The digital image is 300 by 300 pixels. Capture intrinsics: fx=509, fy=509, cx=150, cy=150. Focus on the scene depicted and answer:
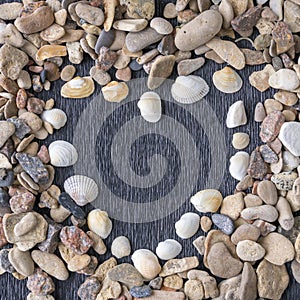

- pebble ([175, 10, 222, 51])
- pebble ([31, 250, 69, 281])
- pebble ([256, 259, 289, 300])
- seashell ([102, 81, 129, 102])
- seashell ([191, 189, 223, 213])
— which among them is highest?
pebble ([175, 10, 222, 51])

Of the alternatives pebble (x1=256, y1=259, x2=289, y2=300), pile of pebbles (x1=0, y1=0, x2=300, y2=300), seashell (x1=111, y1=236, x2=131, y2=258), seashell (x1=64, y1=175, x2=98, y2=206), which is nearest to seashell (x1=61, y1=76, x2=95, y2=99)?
pile of pebbles (x1=0, y1=0, x2=300, y2=300)

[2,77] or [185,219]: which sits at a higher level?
[2,77]

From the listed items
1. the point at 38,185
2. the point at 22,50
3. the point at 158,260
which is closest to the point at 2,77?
the point at 22,50

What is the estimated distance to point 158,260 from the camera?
0.85 meters

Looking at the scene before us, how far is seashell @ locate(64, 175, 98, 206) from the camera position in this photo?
84 cm

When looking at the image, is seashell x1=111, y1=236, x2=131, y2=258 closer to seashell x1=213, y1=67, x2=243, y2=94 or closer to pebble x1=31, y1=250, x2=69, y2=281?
pebble x1=31, y1=250, x2=69, y2=281

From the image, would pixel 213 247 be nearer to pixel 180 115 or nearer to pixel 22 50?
pixel 180 115

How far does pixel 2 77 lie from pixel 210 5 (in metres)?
0.37

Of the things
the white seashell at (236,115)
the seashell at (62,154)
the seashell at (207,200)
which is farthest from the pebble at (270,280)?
the seashell at (62,154)

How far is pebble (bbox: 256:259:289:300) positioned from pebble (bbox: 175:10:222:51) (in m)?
0.38

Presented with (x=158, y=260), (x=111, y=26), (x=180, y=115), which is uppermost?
(x=111, y=26)

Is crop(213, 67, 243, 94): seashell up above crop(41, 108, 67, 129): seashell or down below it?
above

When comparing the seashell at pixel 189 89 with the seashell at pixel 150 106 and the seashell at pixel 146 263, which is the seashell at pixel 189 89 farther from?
the seashell at pixel 146 263

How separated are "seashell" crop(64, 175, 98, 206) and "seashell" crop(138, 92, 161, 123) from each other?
144 mm
